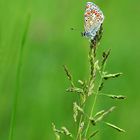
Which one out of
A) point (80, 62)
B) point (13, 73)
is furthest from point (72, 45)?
point (13, 73)

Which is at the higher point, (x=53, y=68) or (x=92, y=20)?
(x=92, y=20)

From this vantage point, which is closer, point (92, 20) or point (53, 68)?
point (92, 20)

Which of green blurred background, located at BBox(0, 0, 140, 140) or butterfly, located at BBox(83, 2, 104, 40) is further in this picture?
green blurred background, located at BBox(0, 0, 140, 140)

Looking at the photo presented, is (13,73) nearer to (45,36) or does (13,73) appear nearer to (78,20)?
(45,36)

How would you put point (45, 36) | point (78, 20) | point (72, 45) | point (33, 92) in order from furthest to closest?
point (78, 20), point (72, 45), point (45, 36), point (33, 92)

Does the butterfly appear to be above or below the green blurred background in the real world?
above
